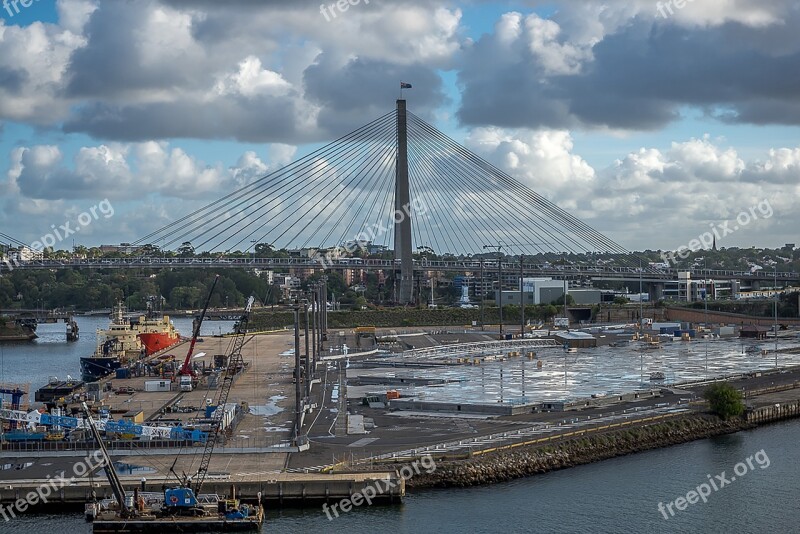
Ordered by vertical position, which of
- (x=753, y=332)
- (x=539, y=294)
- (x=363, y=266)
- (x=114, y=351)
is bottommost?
(x=114, y=351)

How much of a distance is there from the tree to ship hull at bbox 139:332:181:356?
2658cm

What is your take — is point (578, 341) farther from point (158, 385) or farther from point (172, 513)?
point (172, 513)

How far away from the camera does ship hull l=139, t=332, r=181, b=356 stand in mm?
46972

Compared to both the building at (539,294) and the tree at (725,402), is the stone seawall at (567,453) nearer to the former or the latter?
the tree at (725,402)

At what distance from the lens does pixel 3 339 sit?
6225 cm

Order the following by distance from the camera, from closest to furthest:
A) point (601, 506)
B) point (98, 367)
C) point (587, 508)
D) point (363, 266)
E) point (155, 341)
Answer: point (587, 508) → point (601, 506) → point (98, 367) → point (155, 341) → point (363, 266)

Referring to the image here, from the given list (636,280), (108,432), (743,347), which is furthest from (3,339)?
(108,432)

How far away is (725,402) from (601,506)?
8.16 m

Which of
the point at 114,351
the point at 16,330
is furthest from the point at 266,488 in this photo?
the point at 16,330

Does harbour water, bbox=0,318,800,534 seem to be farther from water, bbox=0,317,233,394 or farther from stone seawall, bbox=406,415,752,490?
Answer: water, bbox=0,317,233,394

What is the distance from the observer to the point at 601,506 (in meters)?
18.2

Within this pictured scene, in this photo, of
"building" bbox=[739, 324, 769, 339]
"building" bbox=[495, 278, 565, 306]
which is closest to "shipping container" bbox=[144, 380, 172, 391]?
"building" bbox=[739, 324, 769, 339]

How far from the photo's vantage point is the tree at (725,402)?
25219 millimetres

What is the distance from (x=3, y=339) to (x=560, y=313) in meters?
29.3
